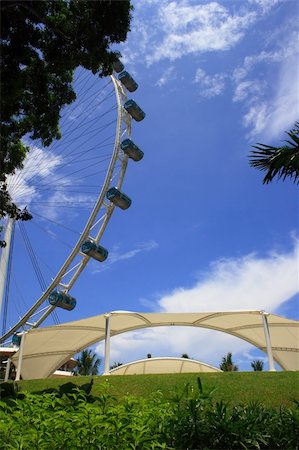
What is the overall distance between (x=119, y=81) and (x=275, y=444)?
96.1 feet

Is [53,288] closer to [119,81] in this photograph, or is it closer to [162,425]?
[119,81]

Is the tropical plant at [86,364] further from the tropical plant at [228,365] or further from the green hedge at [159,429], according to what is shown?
the green hedge at [159,429]

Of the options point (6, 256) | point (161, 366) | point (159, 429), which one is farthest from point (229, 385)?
point (161, 366)

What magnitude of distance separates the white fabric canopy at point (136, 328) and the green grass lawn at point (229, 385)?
438 inches

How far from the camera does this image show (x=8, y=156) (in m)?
13.6

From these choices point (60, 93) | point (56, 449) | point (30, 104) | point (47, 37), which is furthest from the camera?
point (60, 93)

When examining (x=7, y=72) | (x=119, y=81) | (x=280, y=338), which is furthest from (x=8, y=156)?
(x=280, y=338)

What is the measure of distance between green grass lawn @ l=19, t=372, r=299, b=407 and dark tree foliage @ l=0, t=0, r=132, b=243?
8.82 metres

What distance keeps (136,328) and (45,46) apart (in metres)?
24.6

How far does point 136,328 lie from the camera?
32344mm

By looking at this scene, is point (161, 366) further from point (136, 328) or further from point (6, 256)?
point (6, 256)

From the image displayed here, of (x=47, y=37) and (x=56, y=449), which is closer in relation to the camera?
(x=56, y=449)

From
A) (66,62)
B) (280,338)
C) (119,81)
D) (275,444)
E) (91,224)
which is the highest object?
(119,81)

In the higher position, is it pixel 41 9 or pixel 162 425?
pixel 41 9
